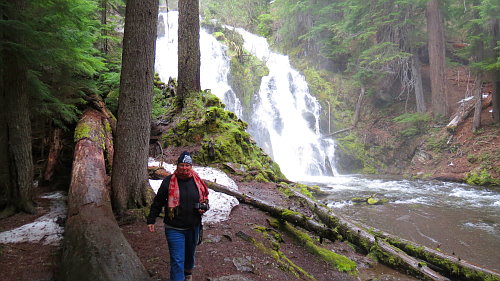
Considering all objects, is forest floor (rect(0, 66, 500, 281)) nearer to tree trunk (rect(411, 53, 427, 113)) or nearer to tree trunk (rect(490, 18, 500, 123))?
tree trunk (rect(490, 18, 500, 123))

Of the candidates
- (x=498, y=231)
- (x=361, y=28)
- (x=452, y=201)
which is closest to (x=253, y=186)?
(x=498, y=231)

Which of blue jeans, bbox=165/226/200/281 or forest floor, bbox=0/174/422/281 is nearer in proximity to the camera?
blue jeans, bbox=165/226/200/281

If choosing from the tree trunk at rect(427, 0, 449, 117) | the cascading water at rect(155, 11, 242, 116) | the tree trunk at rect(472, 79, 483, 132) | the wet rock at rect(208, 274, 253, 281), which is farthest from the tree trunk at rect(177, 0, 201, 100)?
the tree trunk at rect(427, 0, 449, 117)

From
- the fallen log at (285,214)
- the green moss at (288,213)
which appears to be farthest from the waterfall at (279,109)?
the green moss at (288,213)

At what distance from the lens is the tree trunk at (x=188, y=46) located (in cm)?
981

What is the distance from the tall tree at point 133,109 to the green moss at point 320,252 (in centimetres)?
254

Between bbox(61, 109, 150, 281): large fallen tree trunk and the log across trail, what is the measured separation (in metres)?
2.34

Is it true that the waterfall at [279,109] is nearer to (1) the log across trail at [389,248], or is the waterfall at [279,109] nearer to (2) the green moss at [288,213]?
(1) the log across trail at [389,248]

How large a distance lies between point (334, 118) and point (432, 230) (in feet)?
50.8

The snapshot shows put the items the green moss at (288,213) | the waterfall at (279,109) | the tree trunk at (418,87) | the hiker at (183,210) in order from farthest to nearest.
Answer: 1. the tree trunk at (418,87)
2. the waterfall at (279,109)
3. the green moss at (288,213)
4. the hiker at (183,210)

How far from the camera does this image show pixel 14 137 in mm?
4496

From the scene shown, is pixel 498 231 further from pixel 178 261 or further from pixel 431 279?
pixel 178 261

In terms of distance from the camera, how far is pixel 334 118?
22.9 m

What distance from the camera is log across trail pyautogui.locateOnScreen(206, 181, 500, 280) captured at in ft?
15.8
